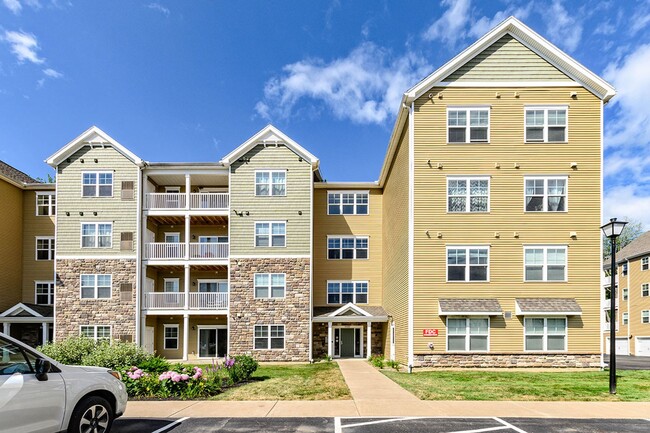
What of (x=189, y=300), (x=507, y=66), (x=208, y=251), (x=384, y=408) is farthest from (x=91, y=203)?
(x=507, y=66)

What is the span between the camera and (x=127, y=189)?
23.2 metres

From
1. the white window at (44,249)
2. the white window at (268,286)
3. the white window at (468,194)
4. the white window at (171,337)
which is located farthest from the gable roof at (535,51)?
the white window at (44,249)

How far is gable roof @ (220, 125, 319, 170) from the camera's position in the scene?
22.7 meters

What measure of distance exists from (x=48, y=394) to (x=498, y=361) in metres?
16.2

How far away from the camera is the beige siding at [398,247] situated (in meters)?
18.8

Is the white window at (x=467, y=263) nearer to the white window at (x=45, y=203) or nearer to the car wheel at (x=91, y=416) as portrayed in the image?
the car wheel at (x=91, y=416)

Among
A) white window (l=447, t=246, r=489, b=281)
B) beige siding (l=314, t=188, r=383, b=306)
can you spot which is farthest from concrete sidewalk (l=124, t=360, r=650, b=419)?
beige siding (l=314, t=188, r=383, b=306)

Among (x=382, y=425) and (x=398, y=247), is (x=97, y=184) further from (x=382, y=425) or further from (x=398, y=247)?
(x=382, y=425)

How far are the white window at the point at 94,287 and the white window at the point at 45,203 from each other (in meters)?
5.63

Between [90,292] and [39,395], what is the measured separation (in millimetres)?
19048

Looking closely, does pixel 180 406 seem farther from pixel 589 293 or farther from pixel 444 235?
pixel 589 293

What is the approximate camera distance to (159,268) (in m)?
24.7

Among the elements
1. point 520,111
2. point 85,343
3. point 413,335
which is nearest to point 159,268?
point 85,343

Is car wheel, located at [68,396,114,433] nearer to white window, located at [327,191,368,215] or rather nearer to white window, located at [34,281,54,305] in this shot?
white window, located at [327,191,368,215]
